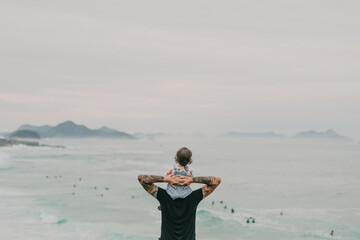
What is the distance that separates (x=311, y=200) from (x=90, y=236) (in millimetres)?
31216

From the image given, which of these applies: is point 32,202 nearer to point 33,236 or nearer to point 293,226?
point 33,236

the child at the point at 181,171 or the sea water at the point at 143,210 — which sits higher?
the child at the point at 181,171

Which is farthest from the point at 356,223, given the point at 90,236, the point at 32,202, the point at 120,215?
the point at 32,202

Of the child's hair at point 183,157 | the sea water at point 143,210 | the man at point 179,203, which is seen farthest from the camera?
the sea water at point 143,210

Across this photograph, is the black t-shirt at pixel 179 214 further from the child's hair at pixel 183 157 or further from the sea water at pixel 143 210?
the sea water at pixel 143 210

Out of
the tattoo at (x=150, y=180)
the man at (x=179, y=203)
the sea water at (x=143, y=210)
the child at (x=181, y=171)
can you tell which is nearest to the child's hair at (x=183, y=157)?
the child at (x=181, y=171)

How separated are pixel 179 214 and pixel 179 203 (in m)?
Result: 0.14

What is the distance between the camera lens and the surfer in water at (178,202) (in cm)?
451

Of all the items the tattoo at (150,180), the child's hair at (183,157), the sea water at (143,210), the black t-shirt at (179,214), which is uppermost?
the child's hair at (183,157)

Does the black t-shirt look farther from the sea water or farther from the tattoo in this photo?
the sea water

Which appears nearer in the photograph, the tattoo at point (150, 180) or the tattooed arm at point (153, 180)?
the tattooed arm at point (153, 180)

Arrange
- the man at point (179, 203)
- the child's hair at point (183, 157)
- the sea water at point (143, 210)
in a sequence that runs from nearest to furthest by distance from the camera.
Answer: the child's hair at point (183, 157), the man at point (179, 203), the sea water at point (143, 210)

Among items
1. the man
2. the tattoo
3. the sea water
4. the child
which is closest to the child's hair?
the child

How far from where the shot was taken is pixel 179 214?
4.62 metres
